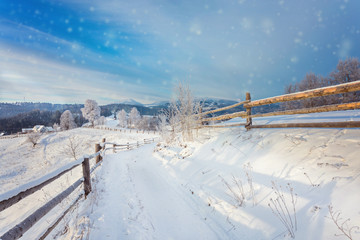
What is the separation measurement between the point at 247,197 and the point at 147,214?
2.37 metres

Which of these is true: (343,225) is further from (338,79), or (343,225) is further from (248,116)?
(338,79)

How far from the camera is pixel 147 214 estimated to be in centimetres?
363

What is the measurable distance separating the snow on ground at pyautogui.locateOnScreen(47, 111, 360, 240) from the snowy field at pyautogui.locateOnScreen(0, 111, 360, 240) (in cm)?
1

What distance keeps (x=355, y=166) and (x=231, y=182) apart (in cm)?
240

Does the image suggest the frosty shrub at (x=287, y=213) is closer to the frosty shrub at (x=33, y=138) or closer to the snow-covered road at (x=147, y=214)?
the snow-covered road at (x=147, y=214)

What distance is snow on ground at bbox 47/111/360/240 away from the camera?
2.45 meters

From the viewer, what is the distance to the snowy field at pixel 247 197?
8.05 ft

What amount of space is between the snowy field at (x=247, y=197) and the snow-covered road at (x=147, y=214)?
18 mm

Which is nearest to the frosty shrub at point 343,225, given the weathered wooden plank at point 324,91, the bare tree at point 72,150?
the weathered wooden plank at point 324,91

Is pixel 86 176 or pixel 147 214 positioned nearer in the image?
pixel 147 214

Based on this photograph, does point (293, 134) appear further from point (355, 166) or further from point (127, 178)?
point (127, 178)

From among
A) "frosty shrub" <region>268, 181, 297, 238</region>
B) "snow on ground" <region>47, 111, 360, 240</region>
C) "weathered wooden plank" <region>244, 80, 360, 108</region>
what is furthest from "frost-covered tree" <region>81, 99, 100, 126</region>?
"frosty shrub" <region>268, 181, 297, 238</region>

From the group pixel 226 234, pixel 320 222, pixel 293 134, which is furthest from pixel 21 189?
pixel 293 134

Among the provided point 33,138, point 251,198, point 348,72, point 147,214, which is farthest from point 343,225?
point 33,138
